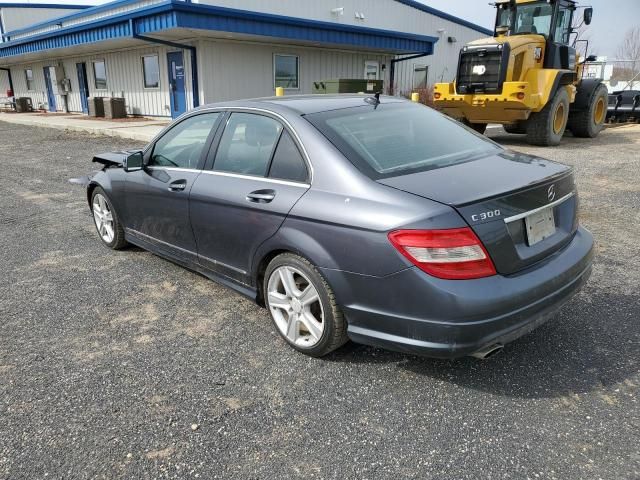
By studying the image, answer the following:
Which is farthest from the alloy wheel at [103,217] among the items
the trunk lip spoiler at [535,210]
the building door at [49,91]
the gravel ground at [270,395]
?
the building door at [49,91]

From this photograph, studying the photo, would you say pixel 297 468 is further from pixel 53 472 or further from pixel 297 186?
pixel 297 186

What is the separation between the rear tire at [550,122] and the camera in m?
11.5

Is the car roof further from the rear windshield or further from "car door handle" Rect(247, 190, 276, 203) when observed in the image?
Result: "car door handle" Rect(247, 190, 276, 203)

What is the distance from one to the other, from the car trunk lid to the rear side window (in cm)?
56

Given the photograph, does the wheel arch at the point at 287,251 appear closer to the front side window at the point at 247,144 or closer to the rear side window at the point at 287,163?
the rear side window at the point at 287,163

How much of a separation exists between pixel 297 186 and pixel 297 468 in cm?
153

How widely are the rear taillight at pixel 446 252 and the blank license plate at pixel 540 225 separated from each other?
1.40 feet

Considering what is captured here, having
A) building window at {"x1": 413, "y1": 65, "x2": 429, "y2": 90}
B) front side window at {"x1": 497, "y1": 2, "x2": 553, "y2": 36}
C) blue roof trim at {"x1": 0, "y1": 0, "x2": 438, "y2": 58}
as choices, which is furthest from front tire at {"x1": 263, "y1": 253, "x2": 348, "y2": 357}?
building window at {"x1": 413, "y1": 65, "x2": 429, "y2": 90}

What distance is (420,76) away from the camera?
26.4m

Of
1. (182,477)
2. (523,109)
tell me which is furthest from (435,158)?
(523,109)

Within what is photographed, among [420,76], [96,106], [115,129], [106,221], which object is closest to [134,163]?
[106,221]

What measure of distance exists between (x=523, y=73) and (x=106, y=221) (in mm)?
9922

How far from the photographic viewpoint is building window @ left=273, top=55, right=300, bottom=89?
1847 centimetres

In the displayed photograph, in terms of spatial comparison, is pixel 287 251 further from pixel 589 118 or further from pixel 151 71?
pixel 151 71
